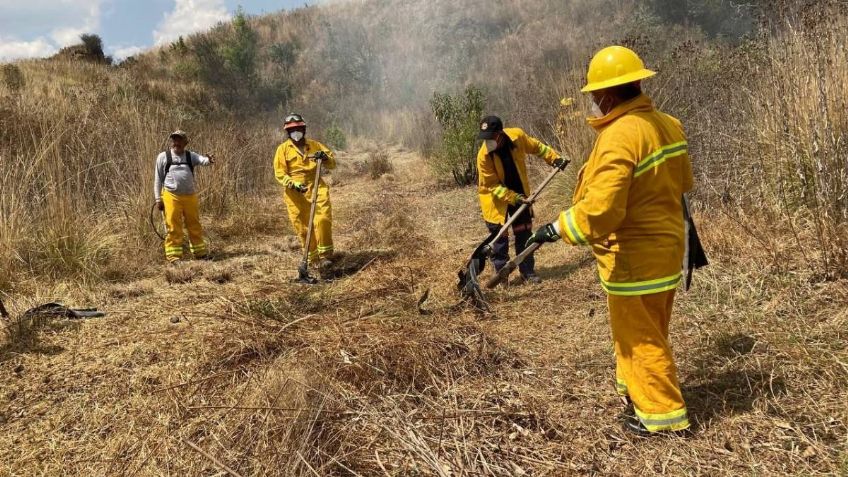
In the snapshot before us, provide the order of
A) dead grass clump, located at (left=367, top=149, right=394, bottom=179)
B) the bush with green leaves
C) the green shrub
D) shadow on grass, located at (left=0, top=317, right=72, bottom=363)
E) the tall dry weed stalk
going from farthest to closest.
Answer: the green shrub < dead grass clump, located at (left=367, top=149, right=394, bottom=179) < the bush with green leaves < the tall dry weed stalk < shadow on grass, located at (left=0, top=317, right=72, bottom=363)

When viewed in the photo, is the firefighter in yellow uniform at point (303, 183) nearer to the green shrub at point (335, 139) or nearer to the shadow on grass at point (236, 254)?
the shadow on grass at point (236, 254)

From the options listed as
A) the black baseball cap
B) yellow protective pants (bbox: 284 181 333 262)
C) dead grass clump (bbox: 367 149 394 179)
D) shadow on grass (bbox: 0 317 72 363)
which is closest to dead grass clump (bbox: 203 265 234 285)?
yellow protective pants (bbox: 284 181 333 262)

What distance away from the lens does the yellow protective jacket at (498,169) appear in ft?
15.6

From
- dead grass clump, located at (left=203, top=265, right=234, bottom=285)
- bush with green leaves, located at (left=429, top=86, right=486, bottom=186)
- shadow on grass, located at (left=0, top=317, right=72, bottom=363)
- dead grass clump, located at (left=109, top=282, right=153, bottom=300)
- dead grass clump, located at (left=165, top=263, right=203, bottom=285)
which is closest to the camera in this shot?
shadow on grass, located at (left=0, top=317, right=72, bottom=363)

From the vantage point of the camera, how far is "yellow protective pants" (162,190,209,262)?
635cm

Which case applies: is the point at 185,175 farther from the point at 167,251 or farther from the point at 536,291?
the point at 536,291

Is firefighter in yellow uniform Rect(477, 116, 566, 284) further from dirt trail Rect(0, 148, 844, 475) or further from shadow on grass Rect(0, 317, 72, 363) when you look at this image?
shadow on grass Rect(0, 317, 72, 363)

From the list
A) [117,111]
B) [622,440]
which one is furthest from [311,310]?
[117,111]

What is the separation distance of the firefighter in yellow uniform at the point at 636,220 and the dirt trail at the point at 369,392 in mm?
319

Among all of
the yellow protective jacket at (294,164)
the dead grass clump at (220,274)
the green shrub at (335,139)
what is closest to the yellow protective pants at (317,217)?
the yellow protective jacket at (294,164)

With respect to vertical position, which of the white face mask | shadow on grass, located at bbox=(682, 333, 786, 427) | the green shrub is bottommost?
shadow on grass, located at bbox=(682, 333, 786, 427)

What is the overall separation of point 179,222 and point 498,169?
13.4 ft

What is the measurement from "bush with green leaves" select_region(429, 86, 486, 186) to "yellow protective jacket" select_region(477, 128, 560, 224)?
4868 millimetres

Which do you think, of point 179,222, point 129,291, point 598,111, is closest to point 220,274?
point 129,291
